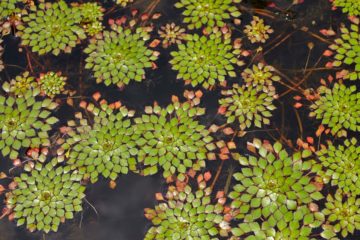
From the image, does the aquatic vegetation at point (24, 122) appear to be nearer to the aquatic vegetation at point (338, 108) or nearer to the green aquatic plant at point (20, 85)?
the green aquatic plant at point (20, 85)

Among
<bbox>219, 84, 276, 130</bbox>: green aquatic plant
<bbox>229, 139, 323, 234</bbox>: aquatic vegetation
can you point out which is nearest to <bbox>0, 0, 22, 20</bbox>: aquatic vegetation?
<bbox>219, 84, 276, 130</bbox>: green aquatic plant

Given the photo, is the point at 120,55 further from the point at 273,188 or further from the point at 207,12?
the point at 273,188

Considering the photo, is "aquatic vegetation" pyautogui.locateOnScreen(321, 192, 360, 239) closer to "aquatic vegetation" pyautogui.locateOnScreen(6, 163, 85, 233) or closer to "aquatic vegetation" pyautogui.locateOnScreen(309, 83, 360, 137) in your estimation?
"aquatic vegetation" pyautogui.locateOnScreen(309, 83, 360, 137)

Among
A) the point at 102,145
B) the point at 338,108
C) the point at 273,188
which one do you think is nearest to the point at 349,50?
the point at 338,108

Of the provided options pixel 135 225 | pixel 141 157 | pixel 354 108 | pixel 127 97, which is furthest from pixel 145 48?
pixel 354 108

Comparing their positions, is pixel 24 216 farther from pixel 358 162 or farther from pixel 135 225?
pixel 358 162

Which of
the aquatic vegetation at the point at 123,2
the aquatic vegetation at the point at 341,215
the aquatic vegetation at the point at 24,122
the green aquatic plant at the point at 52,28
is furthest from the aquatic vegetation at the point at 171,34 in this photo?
the aquatic vegetation at the point at 341,215
